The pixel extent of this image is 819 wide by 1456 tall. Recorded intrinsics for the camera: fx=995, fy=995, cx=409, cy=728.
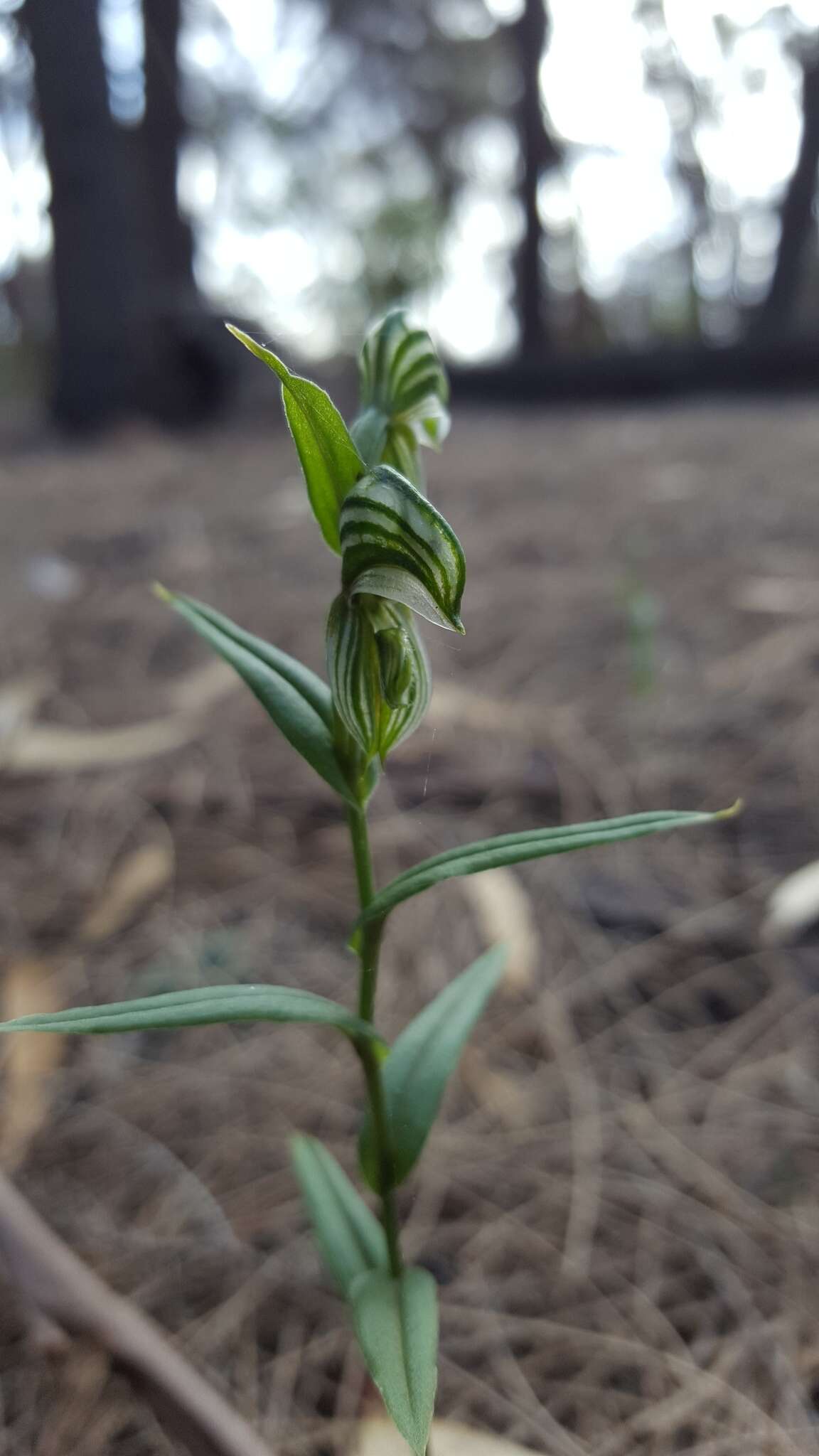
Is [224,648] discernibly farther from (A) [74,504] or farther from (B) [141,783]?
(A) [74,504]

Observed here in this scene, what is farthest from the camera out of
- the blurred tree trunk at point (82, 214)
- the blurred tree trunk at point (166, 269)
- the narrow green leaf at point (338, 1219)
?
the blurred tree trunk at point (166, 269)

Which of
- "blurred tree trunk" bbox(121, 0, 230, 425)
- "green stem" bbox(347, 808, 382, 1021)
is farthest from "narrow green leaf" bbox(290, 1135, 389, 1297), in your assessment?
"blurred tree trunk" bbox(121, 0, 230, 425)

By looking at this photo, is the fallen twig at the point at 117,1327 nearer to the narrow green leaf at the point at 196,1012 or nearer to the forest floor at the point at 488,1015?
the forest floor at the point at 488,1015

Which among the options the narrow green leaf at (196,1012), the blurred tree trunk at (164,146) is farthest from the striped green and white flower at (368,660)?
the blurred tree trunk at (164,146)

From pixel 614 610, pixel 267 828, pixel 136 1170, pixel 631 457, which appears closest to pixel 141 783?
pixel 267 828

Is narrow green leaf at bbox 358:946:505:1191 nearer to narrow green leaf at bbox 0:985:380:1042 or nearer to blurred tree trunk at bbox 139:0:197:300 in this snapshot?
narrow green leaf at bbox 0:985:380:1042

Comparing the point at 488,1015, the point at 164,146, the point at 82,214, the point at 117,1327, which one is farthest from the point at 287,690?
the point at 164,146

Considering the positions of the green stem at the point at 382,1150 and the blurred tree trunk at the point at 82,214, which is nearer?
the green stem at the point at 382,1150
